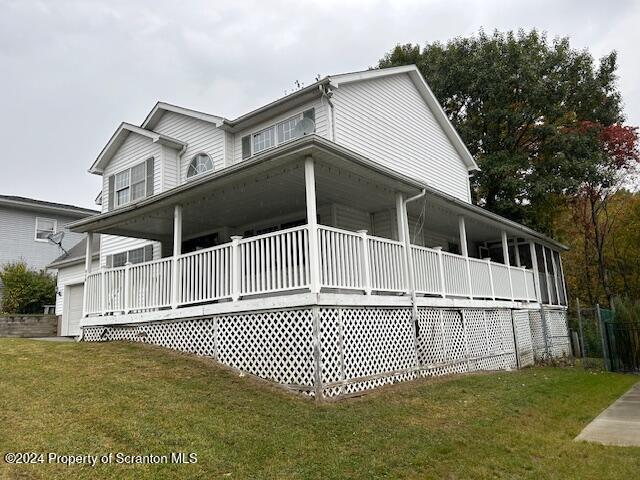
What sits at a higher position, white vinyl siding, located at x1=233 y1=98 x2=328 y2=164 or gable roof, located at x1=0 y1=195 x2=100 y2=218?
gable roof, located at x1=0 y1=195 x2=100 y2=218

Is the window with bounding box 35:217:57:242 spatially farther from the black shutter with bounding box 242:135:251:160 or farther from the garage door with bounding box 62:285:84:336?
the black shutter with bounding box 242:135:251:160

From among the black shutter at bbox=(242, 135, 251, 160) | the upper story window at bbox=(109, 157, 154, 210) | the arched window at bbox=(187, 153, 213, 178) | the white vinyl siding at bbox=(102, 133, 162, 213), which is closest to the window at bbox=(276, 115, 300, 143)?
the black shutter at bbox=(242, 135, 251, 160)

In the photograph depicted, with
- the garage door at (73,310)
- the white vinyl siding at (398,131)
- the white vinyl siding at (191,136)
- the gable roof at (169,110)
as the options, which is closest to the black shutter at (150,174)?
the white vinyl siding at (191,136)

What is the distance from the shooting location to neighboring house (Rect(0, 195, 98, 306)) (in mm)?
25156

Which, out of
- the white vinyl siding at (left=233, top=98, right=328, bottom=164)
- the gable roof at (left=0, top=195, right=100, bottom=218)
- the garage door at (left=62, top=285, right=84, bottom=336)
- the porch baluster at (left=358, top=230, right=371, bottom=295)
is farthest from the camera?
the gable roof at (left=0, top=195, right=100, bottom=218)

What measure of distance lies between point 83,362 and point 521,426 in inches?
293

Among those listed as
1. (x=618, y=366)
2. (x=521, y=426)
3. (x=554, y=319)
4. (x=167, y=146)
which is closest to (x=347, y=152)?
(x=521, y=426)

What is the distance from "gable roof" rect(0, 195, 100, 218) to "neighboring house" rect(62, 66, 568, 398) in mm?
10020

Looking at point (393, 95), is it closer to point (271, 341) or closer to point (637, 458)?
point (271, 341)

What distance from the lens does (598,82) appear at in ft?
79.4

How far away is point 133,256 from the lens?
17031 mm

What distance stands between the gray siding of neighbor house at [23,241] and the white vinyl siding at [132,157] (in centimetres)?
1052

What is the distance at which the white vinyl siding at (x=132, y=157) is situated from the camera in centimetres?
1628

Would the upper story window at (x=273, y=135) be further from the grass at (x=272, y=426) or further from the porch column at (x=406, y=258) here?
the grass at (x=272, y=426)
